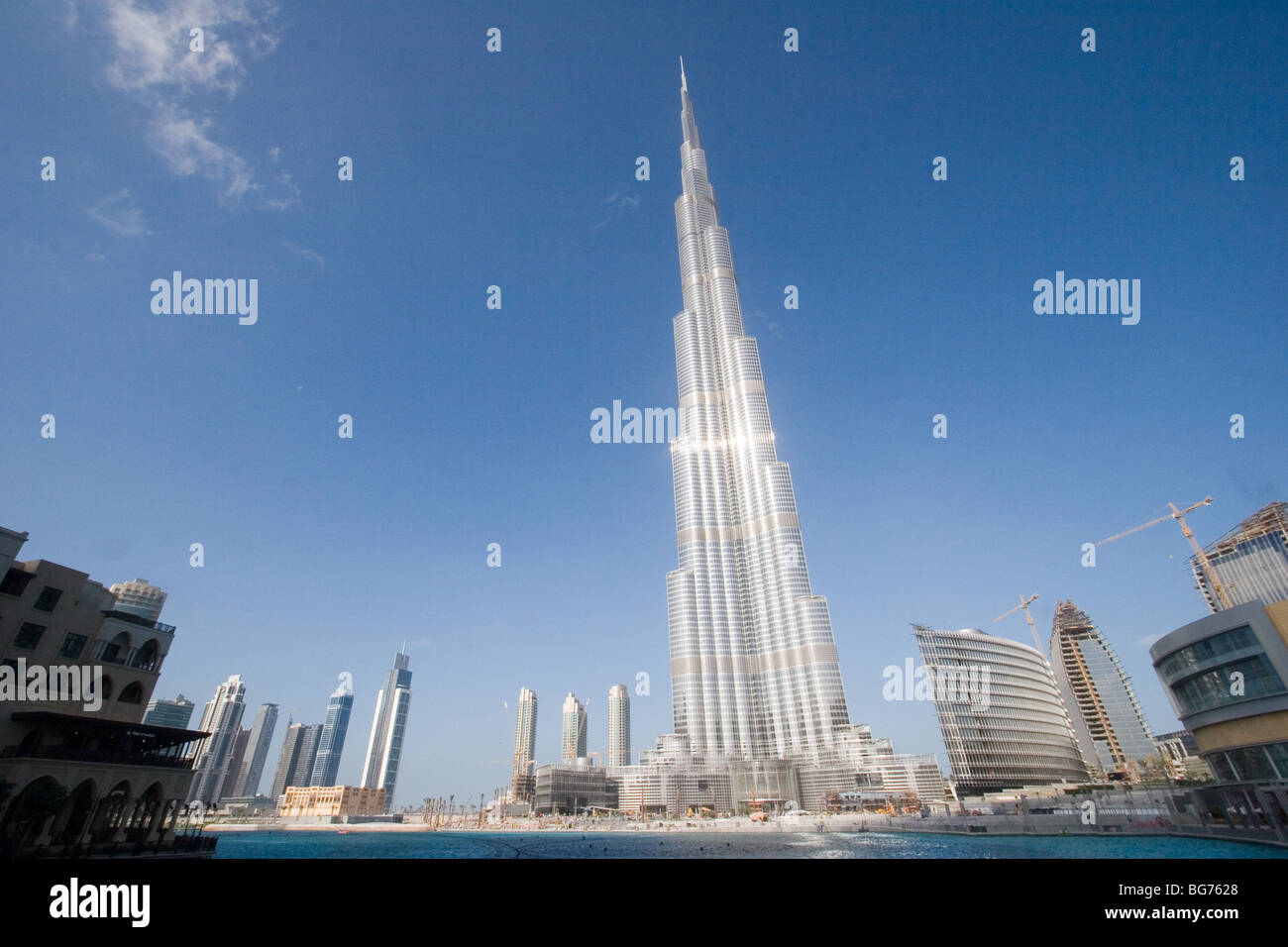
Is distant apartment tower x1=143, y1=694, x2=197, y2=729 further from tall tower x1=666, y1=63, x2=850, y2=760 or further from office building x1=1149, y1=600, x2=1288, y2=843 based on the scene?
office building x1=1149, y1=600, x2=1288, y2=843

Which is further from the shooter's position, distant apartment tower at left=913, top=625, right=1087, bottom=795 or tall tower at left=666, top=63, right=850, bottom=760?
tall tower at left=666, top=63, right=850, bottom=760

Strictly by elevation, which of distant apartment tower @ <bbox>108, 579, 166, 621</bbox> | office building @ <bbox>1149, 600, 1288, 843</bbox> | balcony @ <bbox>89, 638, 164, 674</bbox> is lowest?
office building @ <bbox>1149, 600, 1288, 843</bbox>

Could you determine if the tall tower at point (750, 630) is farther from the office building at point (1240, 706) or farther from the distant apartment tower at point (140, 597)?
the distant apartment tower at point (140, 597)

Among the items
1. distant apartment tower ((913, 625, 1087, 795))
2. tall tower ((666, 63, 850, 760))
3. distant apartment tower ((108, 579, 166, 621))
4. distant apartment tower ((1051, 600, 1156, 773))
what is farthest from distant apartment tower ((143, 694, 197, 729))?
distant apartment tower ((1051, 600, 1156, 773))

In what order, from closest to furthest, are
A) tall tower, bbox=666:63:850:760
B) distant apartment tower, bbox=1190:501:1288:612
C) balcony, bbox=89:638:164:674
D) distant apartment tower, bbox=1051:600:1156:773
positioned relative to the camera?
balcony, bbox=89:638:164:674 → distant apartment tower, bbox=1190:501:1288:612 → distant apartment tower, bbox=1051:600:1156:773 → tall tower, bbox=666:63:850:760

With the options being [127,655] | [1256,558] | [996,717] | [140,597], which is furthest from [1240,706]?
[140,597]

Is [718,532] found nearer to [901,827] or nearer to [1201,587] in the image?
[901,827]
